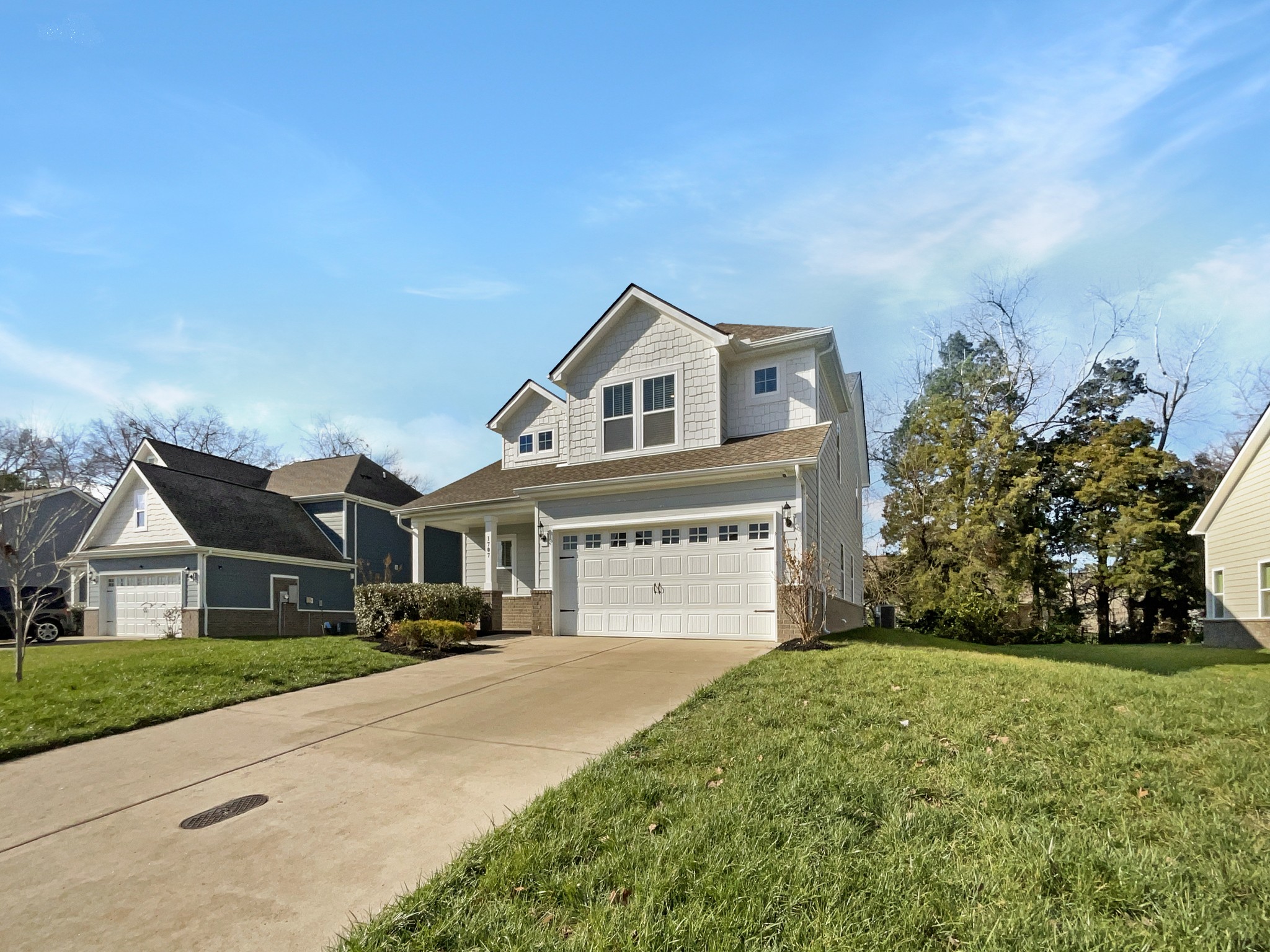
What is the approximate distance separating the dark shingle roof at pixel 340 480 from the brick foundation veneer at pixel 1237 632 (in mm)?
28883

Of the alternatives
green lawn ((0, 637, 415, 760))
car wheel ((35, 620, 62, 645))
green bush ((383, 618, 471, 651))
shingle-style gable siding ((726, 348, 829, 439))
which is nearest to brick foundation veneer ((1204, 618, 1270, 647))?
shingle-style gable siding ((726, 348, 829, 439))

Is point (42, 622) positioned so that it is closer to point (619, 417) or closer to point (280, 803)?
point (619, 417)

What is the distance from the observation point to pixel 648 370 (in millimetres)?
15578

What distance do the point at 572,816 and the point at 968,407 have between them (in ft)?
91.0

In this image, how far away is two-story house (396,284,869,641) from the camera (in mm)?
12688

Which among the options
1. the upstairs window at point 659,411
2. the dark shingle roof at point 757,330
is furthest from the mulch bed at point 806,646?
the dark shingle roof at point 757,330

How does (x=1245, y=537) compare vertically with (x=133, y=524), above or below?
below

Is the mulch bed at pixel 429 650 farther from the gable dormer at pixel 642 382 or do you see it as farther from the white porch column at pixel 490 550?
the gable dormer at pixel 642 382

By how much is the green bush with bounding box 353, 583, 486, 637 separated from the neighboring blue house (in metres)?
5.68

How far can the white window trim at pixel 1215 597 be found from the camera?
61.4 feet

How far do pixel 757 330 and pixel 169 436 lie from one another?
38355mm

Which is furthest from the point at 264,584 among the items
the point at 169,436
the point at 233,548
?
the point at 169,436

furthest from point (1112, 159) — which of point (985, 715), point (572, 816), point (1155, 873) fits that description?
point (572, 816)

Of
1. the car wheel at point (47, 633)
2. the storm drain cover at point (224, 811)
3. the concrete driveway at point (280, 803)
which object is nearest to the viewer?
the concrete driveway at point (280, 803)
